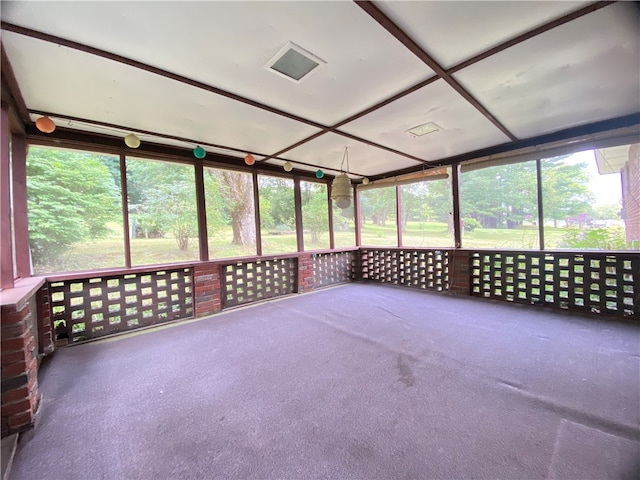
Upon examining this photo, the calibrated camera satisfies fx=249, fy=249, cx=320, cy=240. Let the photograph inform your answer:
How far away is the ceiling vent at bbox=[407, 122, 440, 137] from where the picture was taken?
2933 millimetres

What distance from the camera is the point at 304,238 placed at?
5.10 metres

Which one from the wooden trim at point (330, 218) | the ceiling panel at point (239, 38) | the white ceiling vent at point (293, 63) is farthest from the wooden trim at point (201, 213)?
the wooden trim at point (330, 218)

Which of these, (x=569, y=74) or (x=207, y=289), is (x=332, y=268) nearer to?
(x=207, y=289)

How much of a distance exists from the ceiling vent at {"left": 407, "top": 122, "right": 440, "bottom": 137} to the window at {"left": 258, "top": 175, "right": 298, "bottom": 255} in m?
2.46

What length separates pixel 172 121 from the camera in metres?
2.68

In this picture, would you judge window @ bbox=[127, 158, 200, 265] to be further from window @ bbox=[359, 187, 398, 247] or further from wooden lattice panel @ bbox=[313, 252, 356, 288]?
window @ bbox=[359, 187, 398, 247]

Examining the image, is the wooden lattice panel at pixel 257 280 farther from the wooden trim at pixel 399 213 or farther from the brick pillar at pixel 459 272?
the brick pillar at pixel 459 272

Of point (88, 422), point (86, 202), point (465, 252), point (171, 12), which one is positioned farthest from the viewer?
point (465, 252)

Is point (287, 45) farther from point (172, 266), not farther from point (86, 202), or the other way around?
point (86, 202)

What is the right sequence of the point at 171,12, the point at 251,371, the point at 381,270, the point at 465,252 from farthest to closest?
the point at 381,270
the point at 465,252
the point at 251,371
the point at 171,12

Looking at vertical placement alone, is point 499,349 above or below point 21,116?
below

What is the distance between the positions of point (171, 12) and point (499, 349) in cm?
349

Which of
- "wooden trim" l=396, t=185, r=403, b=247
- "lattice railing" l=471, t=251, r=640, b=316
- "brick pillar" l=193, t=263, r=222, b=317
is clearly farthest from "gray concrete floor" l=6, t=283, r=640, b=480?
"wooden trim" l=396, t=185, r=403, b=247

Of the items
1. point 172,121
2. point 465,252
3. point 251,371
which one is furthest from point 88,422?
point 465,252
